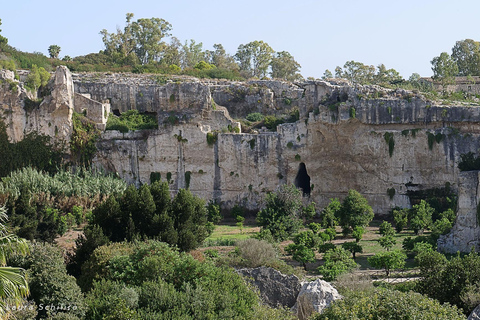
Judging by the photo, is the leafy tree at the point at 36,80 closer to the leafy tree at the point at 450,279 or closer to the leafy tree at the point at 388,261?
the leafy tree at the point at 388,261

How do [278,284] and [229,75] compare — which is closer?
[278,284]

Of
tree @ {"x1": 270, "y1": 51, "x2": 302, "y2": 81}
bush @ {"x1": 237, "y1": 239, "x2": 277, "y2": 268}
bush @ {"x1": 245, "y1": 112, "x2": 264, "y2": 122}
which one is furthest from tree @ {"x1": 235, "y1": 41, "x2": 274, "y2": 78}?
bush @ {"x1": 237, "y1": 239, "x2": 277, "y2": 268}

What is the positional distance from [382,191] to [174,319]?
76.7 feet

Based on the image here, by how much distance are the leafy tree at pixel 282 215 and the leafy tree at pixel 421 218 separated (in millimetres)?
5212

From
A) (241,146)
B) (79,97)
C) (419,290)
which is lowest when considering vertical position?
(419,290)

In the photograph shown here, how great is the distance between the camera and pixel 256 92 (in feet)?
160

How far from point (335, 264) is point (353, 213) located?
885 centimetres

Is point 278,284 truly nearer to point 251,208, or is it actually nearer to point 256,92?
point 251,208

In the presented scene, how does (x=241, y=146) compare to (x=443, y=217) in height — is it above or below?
above

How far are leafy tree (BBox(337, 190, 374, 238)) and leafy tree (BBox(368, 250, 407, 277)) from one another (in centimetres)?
706

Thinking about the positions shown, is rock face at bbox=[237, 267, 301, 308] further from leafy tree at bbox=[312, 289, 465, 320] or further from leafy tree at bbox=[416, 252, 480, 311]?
leafy tree at bbox=[312, 289, 465, 320]

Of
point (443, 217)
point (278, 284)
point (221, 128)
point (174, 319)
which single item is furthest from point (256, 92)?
point (174, 319)

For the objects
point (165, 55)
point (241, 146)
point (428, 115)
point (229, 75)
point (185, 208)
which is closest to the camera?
point (185, 208)

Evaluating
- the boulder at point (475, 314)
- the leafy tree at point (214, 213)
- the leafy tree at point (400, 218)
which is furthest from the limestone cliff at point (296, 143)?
the boulder at point (475, 314)
